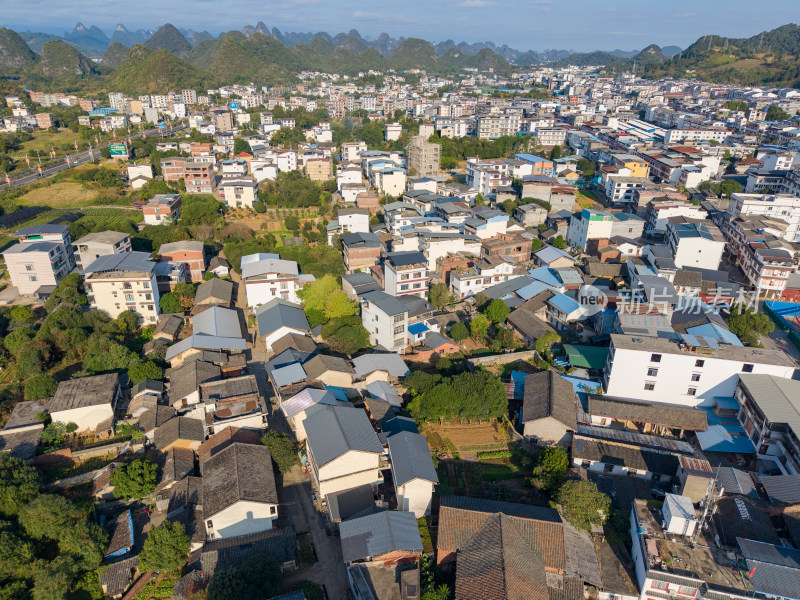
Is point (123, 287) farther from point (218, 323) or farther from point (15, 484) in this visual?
point (15, 484)

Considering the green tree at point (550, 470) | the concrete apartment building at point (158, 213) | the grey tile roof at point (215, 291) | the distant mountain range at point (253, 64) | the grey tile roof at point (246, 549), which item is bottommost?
the grey tile roof at point (246, 549)

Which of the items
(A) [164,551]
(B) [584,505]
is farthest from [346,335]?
(B) [584,505]

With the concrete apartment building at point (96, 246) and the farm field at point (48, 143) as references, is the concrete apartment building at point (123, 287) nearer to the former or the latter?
the concrete apartment building at point (96, 246)

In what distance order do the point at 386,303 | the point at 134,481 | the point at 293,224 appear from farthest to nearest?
the point at 293,224 < the point at 386,303 < the point at 134,481

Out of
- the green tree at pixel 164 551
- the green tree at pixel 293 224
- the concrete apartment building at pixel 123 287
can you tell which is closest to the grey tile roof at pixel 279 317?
the concrete apartment building at pixel 123 287

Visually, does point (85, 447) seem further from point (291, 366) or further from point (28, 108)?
point (28, 108)

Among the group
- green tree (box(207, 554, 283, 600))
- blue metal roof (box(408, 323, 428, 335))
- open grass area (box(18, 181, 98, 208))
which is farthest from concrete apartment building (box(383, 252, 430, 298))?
open grass area (box(18, 181, 98, 208))

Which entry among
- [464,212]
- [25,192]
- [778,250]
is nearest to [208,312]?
[464,212]
